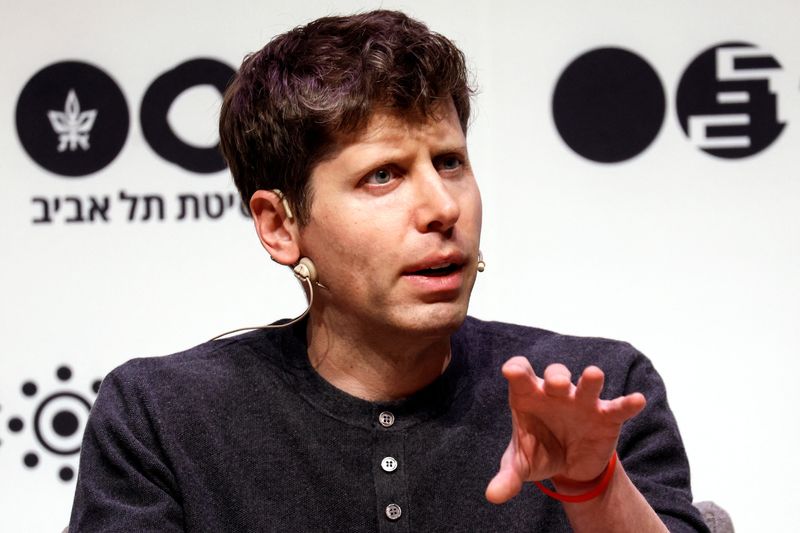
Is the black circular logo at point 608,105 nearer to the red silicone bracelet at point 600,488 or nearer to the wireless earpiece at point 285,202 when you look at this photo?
the wireless earpiece at point 285,202

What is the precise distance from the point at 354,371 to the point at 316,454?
15cm

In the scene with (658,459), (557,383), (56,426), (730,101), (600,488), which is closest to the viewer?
(557,383)

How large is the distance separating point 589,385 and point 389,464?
56 cm

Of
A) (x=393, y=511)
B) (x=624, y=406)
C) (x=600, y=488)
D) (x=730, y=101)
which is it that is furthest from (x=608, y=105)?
(x=624, y=406)

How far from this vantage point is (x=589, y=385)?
4.09 feet

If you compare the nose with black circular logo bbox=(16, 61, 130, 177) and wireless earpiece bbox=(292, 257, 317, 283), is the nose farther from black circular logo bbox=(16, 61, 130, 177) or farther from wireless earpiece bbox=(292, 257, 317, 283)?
black circular logo bbox=(16, 61, 130, 177)

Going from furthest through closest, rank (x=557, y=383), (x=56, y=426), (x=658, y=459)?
(x=56, y=426) → (x=658, y=459) → (x=557, y=383)

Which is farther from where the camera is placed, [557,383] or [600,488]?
[600,488]

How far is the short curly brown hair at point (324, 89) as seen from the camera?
170 centimetres

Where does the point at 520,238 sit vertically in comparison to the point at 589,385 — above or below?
below

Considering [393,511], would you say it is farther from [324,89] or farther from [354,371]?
[324,89]

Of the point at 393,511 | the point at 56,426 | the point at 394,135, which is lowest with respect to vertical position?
the point at 56,426

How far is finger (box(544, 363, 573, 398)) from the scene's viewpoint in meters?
1.25

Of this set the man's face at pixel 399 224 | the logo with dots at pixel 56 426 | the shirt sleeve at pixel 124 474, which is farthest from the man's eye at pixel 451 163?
the logo with dots at pixel 56 426
